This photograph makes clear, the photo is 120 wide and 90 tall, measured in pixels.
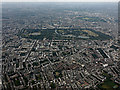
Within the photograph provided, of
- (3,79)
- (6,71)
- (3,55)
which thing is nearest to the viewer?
(3,79)

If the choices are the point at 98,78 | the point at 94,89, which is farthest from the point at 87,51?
the point at 94,89

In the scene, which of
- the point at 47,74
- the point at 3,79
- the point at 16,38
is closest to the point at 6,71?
the point at 3,79

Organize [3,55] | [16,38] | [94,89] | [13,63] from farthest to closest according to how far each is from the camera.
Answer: [16,38]
[3,55]
[13,63]
[94,89]

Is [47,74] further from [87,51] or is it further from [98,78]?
[87,51]

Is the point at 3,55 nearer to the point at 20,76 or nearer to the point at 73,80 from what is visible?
the point at 20,76

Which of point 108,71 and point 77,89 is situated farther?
point 108,71

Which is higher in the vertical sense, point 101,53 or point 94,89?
point 101,53

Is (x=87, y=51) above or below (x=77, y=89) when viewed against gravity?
above

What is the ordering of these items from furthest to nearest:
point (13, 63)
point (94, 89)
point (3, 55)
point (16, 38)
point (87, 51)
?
point (16, 38)
point (87, 51)
point (3, 55)
point (13, 63)
point (94, 89)

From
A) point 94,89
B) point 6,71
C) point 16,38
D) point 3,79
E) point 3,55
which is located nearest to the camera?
point 94,89

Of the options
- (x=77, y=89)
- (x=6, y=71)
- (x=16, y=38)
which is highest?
(x=16, y=38)
